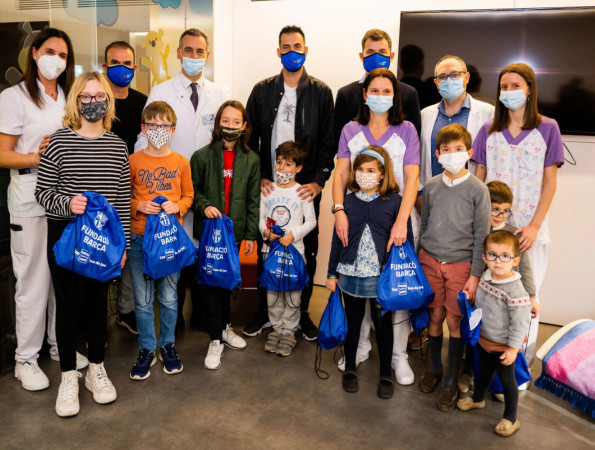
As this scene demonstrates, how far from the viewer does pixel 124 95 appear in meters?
3.39

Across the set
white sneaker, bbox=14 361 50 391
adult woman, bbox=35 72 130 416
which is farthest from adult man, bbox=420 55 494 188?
white sneaker, bbox=14 361 50 391

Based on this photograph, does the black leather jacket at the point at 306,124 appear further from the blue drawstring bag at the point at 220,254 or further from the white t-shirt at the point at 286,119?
the blue drawstring bag at the point at 220,254

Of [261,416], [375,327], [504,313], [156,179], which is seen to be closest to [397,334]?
[375,327]

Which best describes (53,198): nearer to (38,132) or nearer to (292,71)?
(38,132)

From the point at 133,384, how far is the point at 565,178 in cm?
332

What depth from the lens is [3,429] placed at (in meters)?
2.45

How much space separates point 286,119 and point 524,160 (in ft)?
4.97

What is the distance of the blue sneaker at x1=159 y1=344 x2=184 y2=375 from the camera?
3029 mm

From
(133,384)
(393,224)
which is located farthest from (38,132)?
(393,224)

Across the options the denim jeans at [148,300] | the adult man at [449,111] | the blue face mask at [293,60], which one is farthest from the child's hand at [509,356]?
the blue face mask at [293,60]

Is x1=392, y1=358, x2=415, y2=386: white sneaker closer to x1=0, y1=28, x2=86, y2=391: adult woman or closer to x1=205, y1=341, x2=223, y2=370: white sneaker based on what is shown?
x1=205, y1=341, x2=223, y2=370: white sneaker

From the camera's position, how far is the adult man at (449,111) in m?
3.10

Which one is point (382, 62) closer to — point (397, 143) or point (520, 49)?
point (397, 143)

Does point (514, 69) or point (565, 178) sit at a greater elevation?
point (514, 69)
